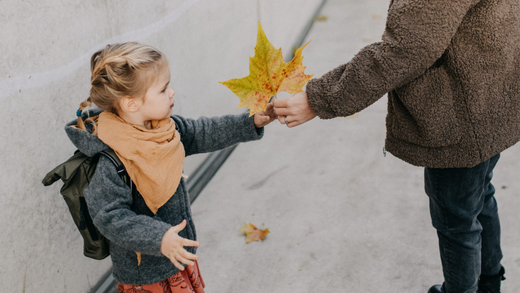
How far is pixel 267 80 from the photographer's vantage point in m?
1.77

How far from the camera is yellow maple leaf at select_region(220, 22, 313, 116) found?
1.71 metres

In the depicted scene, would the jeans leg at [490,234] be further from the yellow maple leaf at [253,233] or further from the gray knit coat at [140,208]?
the yellow maple leaf at [253,233]

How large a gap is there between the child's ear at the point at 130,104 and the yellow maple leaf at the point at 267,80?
342 mm

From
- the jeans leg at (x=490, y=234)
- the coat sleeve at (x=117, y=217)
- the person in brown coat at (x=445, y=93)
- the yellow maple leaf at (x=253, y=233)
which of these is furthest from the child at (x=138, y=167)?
the jeans leg at (x=490, y=234)

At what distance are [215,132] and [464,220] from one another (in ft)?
3.46

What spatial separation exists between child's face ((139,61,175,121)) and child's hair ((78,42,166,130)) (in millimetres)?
22

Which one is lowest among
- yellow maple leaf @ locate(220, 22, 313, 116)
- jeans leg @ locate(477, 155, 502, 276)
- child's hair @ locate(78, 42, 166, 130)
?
jeans leg @ locate(477, 155, 502, 276)

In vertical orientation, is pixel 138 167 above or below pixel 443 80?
below

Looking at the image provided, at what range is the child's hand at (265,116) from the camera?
186cm

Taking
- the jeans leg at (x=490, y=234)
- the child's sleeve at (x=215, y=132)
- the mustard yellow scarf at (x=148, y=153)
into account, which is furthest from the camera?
the jeans leg at (x=490, y=234)

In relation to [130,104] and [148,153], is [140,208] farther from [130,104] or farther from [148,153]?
[130,104]

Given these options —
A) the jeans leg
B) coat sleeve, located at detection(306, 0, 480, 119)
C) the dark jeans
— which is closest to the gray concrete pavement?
the jeans leg

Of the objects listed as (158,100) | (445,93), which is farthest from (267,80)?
(445,93)

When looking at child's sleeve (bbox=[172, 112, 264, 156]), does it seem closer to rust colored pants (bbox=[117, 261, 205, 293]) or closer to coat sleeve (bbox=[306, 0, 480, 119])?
coat sleeve (bbox=[306, 0, 480, 119])
